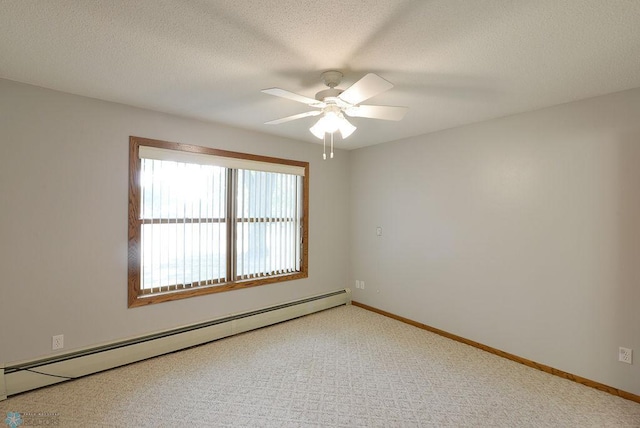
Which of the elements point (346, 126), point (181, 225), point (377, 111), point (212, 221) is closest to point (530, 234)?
point (377, 111)

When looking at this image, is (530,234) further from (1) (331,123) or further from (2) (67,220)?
(2) (67,220)

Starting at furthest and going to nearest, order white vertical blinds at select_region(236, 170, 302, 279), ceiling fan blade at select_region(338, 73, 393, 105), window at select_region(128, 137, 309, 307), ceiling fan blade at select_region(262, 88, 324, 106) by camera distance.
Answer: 1. white vertical blinds at select_region(236, 170, 302, 279)
2. window at select_region(128, 137, 309, 307)
3. ceiling fan blade at select_region(262, 88, 324, 106)
4. ceiling fan blade at select_region(338, 73, 393, 105)

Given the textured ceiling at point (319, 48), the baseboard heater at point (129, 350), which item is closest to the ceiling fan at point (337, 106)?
the textured ceiling at point (319, 48)

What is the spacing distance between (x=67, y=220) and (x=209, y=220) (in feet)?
4.06

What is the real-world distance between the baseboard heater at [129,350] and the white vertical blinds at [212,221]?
456mm

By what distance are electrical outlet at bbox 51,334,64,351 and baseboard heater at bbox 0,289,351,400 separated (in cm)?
8

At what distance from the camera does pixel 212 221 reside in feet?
11.3

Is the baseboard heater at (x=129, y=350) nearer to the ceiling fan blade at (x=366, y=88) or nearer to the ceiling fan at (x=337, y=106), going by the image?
the ceiling fan at (x=337, y=106)

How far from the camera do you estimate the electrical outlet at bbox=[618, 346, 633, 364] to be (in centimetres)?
238

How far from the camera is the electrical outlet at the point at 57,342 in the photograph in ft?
8.18

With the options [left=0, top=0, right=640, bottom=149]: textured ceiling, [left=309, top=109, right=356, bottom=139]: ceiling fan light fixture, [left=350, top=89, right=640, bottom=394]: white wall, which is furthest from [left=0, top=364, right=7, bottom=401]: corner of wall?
[left=350, top=89, right=640, bottom=394]: white wall

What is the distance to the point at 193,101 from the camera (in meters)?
2.73

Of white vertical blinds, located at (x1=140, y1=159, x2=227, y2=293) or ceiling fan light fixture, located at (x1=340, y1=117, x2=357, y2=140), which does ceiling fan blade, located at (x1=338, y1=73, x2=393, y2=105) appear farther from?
white vertical blinds, located at (x1=140, y1=159, x2=227, y2=293)

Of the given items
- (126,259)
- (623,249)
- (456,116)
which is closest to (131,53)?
(126,259)
